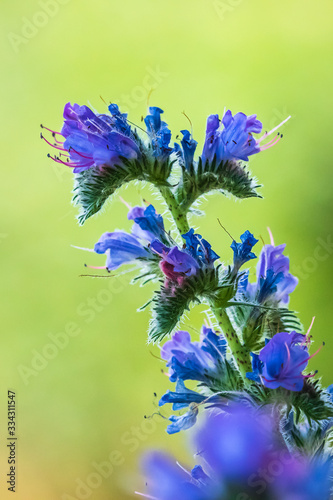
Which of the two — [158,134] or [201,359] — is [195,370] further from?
[158,134]

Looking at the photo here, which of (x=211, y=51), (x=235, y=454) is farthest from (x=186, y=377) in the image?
(x=211, y=51)

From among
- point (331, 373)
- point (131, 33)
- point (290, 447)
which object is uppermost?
point (131, 33)

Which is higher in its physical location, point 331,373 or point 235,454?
point 235,454

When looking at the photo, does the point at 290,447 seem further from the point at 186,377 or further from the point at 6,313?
the point at 6,313

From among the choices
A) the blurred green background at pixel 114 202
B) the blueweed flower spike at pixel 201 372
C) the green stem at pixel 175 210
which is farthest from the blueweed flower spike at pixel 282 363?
the blurred green background at pixel 114 202

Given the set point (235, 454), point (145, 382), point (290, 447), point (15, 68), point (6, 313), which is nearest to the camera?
point (235, 454)

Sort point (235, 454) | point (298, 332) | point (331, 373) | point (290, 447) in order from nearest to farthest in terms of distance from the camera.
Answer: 1. point (235, 454)
2. point (290, 447)
3. point (298, 332)
4. point (331, 373)

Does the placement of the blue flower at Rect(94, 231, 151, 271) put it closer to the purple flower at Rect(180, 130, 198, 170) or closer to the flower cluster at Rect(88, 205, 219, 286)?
the flower cluster at Rect(88, 205, 219, 286)
